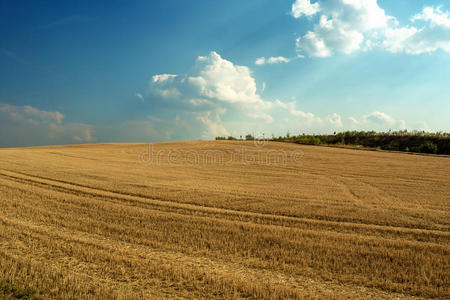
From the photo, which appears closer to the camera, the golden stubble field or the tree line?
the golden stubble field

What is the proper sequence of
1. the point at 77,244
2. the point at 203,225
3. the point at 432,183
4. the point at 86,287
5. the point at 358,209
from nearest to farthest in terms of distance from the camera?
the point at 86,287
the point at 77,244
the point at 203,225
the point at 358,209
the point at 432,183

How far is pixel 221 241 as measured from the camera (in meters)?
5.33

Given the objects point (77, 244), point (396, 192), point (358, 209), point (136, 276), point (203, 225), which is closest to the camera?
point (136, 276)

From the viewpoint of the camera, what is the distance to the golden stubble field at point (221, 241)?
3846 millimetres

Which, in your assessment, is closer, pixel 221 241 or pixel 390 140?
pixel 221 241

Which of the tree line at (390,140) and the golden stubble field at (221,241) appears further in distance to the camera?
the tree line at (390,140)

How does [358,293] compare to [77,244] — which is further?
[77,244]

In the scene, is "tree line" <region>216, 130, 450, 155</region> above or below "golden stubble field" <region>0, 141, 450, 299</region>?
above

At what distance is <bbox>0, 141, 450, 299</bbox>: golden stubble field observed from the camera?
3.85 m

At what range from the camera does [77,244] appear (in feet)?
16.8

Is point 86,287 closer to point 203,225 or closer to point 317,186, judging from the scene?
point 203,225

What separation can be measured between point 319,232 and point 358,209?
2.63 m

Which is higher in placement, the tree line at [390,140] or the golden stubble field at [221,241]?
the tree line at [390,140]

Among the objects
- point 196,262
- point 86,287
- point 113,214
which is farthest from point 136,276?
point 113,214
